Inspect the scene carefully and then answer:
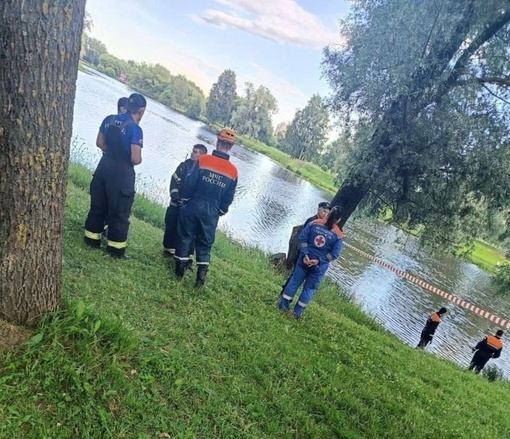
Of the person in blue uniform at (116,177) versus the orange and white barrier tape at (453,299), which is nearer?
the person in blue uniform at (116,177)

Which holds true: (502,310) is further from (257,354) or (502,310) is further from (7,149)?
(7,149)

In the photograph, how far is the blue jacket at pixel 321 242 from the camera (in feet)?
20.0

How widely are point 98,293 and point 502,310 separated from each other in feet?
77.0

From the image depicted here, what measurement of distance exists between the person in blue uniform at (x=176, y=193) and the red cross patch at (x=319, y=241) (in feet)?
6.08

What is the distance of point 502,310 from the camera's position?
21766mm

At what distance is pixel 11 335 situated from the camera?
2.99m

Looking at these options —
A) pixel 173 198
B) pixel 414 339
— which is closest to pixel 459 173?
pixel 414 339

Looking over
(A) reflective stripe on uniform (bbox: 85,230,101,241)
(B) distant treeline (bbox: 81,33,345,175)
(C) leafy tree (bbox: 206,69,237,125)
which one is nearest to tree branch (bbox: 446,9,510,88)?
(A) reflective stripe on uniform (bbox: 85,230,101,241)

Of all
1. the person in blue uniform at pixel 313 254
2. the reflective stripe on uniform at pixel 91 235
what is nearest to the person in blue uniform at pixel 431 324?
the person in blue uniform at pixel 313 254

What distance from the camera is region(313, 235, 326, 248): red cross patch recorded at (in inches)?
240

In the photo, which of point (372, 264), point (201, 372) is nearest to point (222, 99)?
point (372, 264)

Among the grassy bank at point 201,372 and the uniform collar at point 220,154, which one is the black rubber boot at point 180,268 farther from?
the uniform collar at point 220,154

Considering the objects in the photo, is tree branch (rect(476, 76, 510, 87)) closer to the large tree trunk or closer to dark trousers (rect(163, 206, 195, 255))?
dark trousers (rect(163, 206, 195, 255))

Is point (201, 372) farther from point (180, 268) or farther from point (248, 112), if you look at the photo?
point (248, 112)
